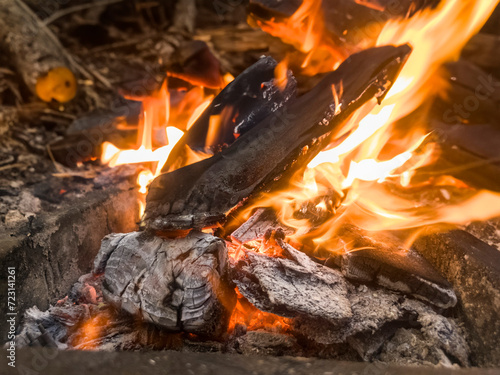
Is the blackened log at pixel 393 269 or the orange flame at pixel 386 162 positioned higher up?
the orange flame at pixel 386 162

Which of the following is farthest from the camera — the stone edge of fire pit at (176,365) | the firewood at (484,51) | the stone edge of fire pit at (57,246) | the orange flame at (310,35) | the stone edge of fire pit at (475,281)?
the firewood at (484,51)

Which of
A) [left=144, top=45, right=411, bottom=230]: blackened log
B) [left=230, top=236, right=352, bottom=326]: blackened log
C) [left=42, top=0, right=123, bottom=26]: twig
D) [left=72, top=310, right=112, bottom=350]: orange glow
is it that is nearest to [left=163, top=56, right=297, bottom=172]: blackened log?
[left=144, top=45, right=411, bottom=230]: blackened log

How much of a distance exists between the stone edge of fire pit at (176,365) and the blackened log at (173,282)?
43 cm

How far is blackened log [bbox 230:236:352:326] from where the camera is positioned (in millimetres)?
1624

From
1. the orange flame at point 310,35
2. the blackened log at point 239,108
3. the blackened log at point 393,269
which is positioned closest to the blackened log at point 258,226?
the blackened log at point 393,269

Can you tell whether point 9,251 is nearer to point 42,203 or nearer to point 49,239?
point 49,239

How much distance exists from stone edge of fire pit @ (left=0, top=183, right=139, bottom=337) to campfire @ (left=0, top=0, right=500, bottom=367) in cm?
2

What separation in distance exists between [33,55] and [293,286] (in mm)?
4348

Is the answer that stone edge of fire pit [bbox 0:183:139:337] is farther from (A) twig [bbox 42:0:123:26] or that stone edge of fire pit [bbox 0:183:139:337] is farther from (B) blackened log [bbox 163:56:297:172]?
(A) twig [bbox 42:0:123:26]

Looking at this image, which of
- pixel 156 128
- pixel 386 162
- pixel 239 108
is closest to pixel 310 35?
pixel 239 108

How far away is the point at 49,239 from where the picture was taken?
1884 mm

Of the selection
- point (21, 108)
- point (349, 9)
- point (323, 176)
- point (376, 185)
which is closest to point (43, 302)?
point (323, 176)

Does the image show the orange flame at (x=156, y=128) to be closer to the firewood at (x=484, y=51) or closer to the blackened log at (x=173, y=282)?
the blackened log at (x=173, y=282)

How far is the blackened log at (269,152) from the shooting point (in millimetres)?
1786
